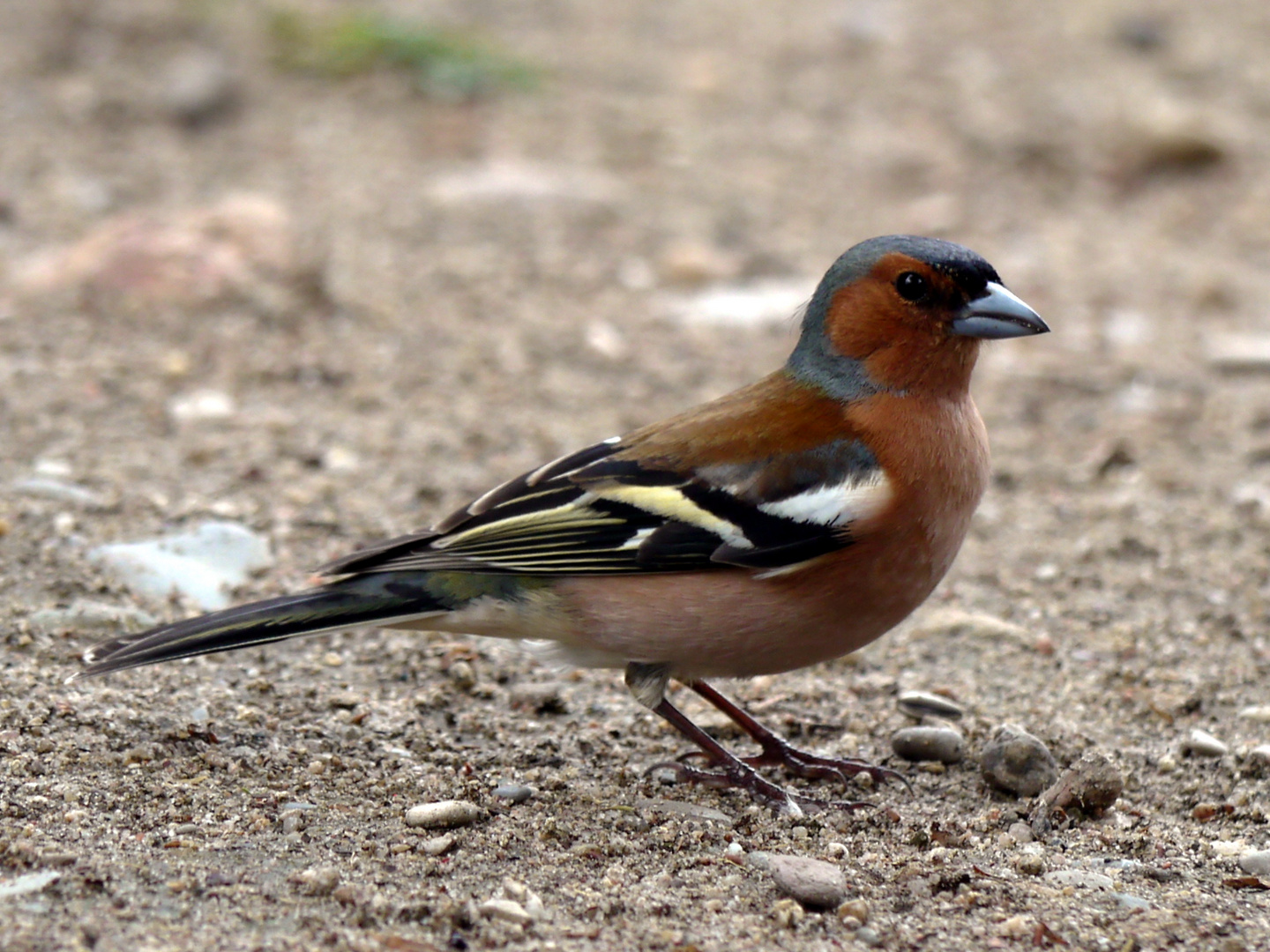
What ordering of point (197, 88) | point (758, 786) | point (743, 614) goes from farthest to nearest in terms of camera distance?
point (197, 88)
point (758, 786)
point (743, 614)

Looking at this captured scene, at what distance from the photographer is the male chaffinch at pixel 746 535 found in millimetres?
3842

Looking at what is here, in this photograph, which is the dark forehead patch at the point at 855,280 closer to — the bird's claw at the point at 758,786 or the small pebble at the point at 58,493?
the bird's claw at the point at 758,786

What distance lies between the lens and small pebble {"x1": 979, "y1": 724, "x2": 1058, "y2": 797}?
12.8 ft

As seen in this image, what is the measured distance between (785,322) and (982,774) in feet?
11.8

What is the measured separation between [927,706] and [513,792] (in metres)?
1.27

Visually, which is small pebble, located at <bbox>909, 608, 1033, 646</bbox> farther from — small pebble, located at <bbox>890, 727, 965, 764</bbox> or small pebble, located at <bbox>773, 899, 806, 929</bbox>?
small pebble, located at <bbox>773, 899, 806, 929</bbox>

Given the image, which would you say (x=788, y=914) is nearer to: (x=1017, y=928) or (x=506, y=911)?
(x=1017, y=928)

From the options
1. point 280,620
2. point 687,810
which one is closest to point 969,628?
point 687,810

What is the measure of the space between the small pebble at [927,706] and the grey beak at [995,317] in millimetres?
1052

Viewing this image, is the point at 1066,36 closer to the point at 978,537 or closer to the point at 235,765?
the point at 978,537

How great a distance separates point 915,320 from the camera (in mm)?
4145

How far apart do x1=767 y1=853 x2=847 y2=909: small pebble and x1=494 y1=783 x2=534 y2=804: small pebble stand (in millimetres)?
741

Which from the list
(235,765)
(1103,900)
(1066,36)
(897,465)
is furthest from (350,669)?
(1066,36)

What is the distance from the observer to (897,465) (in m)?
3.95
